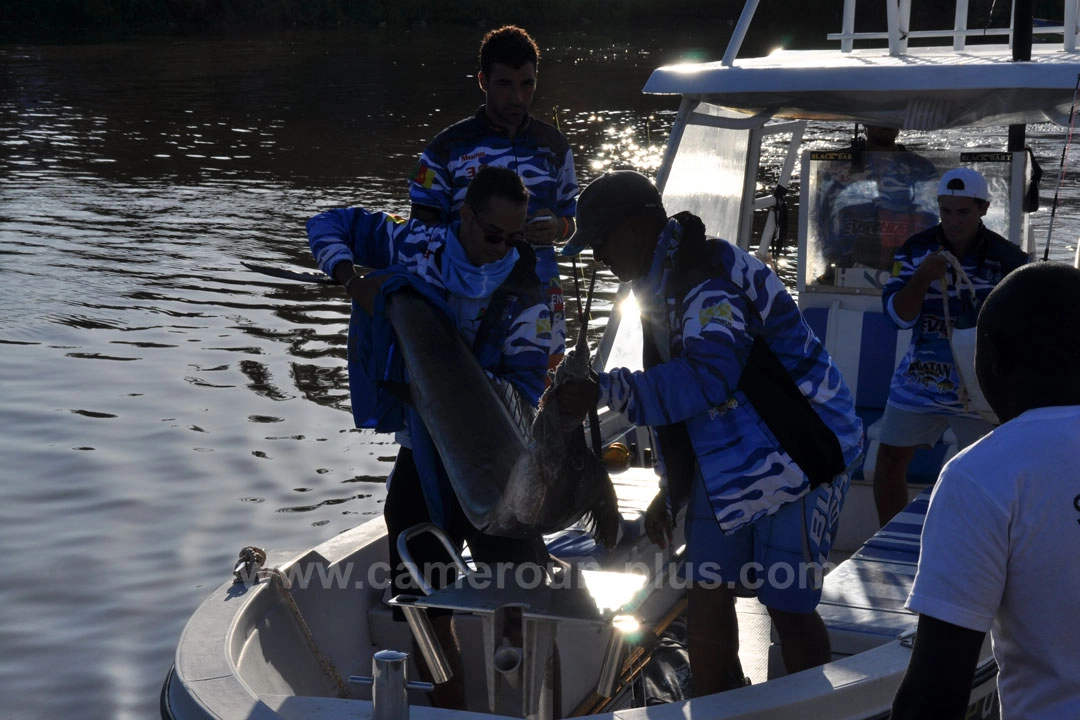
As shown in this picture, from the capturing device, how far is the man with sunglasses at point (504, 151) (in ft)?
12.5

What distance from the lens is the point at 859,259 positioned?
18.5 feet

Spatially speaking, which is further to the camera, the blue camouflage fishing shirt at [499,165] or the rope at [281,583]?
the blue camouflage fishing shirt at [499,165]

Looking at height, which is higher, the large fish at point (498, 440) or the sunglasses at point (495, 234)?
the sunglasses at point (495, 234)

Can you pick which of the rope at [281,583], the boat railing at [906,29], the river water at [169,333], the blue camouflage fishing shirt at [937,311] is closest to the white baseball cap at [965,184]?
the blue camouflage fishing shirt at [937,311]

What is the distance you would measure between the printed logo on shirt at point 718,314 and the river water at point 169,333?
1259mm

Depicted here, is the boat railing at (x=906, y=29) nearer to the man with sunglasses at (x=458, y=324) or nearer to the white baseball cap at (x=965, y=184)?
the white baseball cap at (x=965, y=184)

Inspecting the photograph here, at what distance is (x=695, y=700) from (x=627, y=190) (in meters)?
1.20

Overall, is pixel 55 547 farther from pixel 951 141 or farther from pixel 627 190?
pixel 951 141

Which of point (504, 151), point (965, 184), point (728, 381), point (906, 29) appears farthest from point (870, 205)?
point (728, 381)

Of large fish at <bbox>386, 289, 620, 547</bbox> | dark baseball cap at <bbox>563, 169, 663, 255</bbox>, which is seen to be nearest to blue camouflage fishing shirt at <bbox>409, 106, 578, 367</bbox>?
large fish at <bbox>386, 289, 620, 547</bbox>

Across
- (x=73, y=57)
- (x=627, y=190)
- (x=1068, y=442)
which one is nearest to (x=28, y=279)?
(x=627, y=190)

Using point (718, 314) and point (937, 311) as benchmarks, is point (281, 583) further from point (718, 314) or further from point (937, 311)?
point (937, 311)

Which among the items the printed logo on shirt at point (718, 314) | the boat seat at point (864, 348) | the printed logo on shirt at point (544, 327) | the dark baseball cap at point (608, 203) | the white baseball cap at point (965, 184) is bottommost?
the boat seat at point (864, 348)

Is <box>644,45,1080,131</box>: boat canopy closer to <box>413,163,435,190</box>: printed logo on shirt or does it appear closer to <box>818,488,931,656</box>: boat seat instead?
<box>413,163,435,190</box>: printed logo on shirt
